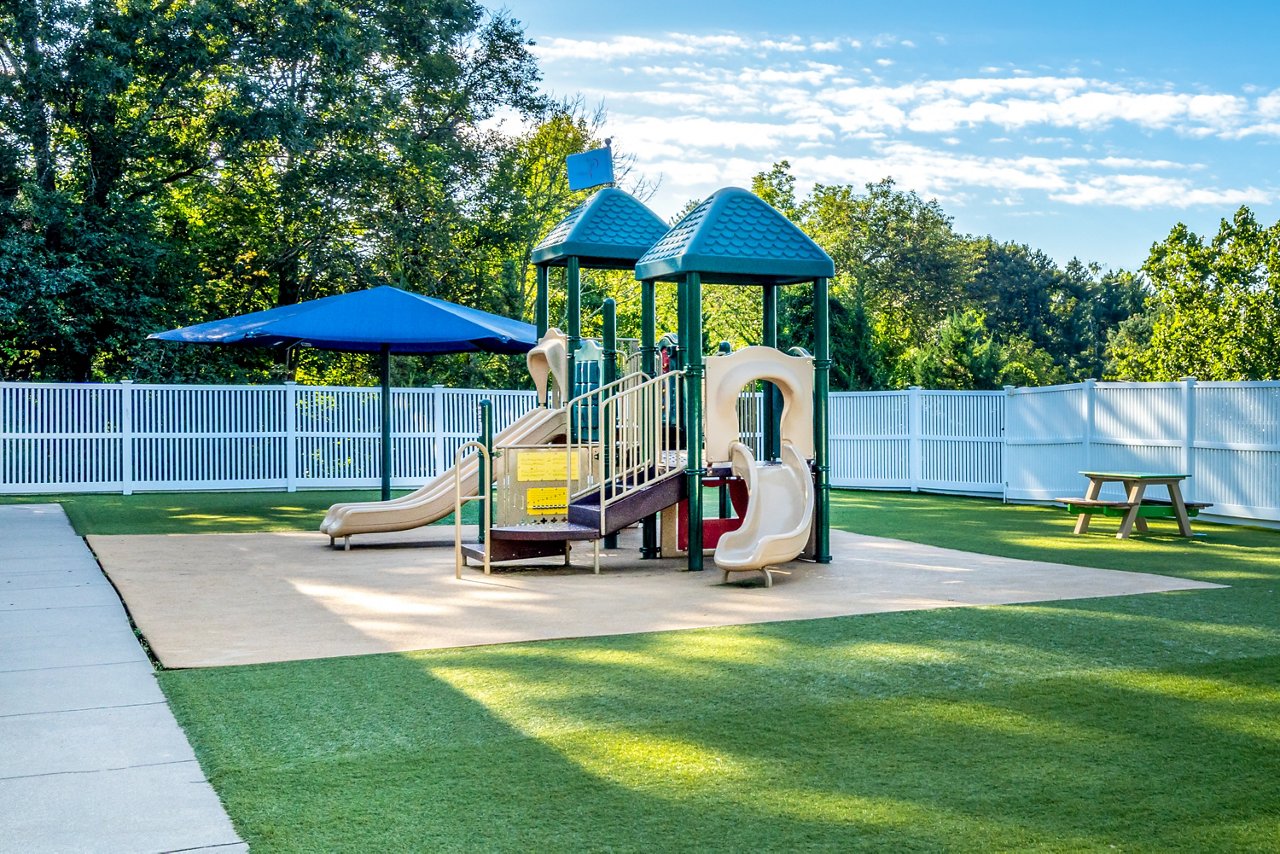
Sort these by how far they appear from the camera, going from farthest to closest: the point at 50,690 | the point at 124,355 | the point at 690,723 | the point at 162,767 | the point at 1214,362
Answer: the point at 1214,362 → the point at 124,355 → the point at 50,690 → the point at 690,723 → the point at 162,767

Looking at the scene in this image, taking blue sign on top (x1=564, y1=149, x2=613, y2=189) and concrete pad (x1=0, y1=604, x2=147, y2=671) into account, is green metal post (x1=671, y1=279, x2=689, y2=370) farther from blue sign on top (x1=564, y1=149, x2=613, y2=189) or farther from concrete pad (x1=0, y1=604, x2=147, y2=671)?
concrete pad (x1=0, y1=604, x2=147, y2=671)

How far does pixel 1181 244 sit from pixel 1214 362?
413cm

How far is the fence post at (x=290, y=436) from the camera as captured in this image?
815 inches

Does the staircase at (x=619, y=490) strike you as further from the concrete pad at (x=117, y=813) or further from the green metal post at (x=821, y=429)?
the concrete pad at (x=117, y=813)

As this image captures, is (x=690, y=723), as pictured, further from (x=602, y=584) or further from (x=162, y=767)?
(x=602, y=584)

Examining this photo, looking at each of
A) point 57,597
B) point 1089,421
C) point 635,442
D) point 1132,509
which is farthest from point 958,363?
point 57,597

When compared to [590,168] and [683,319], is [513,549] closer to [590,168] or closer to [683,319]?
[683,319]

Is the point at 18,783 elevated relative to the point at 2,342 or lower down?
lower down

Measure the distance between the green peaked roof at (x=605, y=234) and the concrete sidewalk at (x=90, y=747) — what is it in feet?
20.3

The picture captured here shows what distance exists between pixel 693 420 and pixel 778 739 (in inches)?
230

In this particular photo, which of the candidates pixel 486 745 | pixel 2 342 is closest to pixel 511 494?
pixel 486 745

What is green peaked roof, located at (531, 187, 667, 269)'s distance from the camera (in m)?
12.7

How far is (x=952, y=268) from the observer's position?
48.7 m

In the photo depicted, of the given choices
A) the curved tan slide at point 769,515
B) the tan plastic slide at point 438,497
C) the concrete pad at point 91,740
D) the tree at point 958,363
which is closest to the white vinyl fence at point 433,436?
the tan plastic slide at point 438,497
